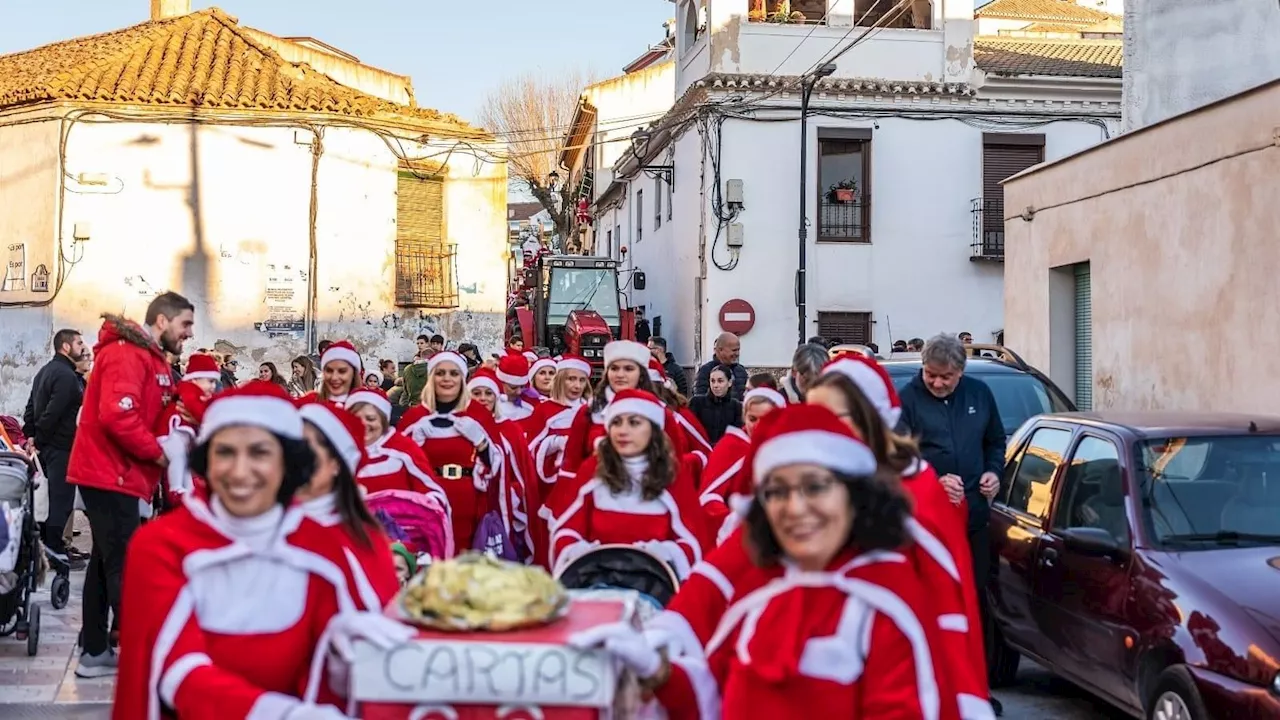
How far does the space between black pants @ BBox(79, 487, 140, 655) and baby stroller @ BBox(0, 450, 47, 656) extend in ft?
1.50

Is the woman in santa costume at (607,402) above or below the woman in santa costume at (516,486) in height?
above

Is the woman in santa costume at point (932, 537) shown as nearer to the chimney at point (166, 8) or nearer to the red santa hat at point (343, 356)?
the red santa hat at point (343, 356)

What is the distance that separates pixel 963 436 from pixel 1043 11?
45.7 meters

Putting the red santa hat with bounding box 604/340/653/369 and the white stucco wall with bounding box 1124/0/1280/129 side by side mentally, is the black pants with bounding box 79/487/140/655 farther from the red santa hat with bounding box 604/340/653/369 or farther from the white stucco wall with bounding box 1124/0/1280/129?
the white stucco wall with bounding box 1124/0/1280/129

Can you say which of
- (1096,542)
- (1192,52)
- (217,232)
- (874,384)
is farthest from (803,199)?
(874,384)

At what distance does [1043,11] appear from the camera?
49562 millimetres

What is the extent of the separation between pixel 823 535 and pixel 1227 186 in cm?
1110

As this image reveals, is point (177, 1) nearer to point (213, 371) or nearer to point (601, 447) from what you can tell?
point (213, 371)

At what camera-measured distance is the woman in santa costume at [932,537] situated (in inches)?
130

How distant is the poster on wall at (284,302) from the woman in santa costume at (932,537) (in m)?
19.0

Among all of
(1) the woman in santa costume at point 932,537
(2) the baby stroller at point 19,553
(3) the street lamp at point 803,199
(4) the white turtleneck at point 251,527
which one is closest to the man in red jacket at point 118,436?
(2) the baby stroller at point 19,553

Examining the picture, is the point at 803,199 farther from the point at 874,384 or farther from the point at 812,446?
the point at 812,446

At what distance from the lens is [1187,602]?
5785 mm

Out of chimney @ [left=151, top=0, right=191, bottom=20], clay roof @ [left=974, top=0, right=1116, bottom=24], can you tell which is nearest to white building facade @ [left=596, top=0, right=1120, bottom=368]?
chimney @ [left=151, top=0, right=191, bottom=20]
